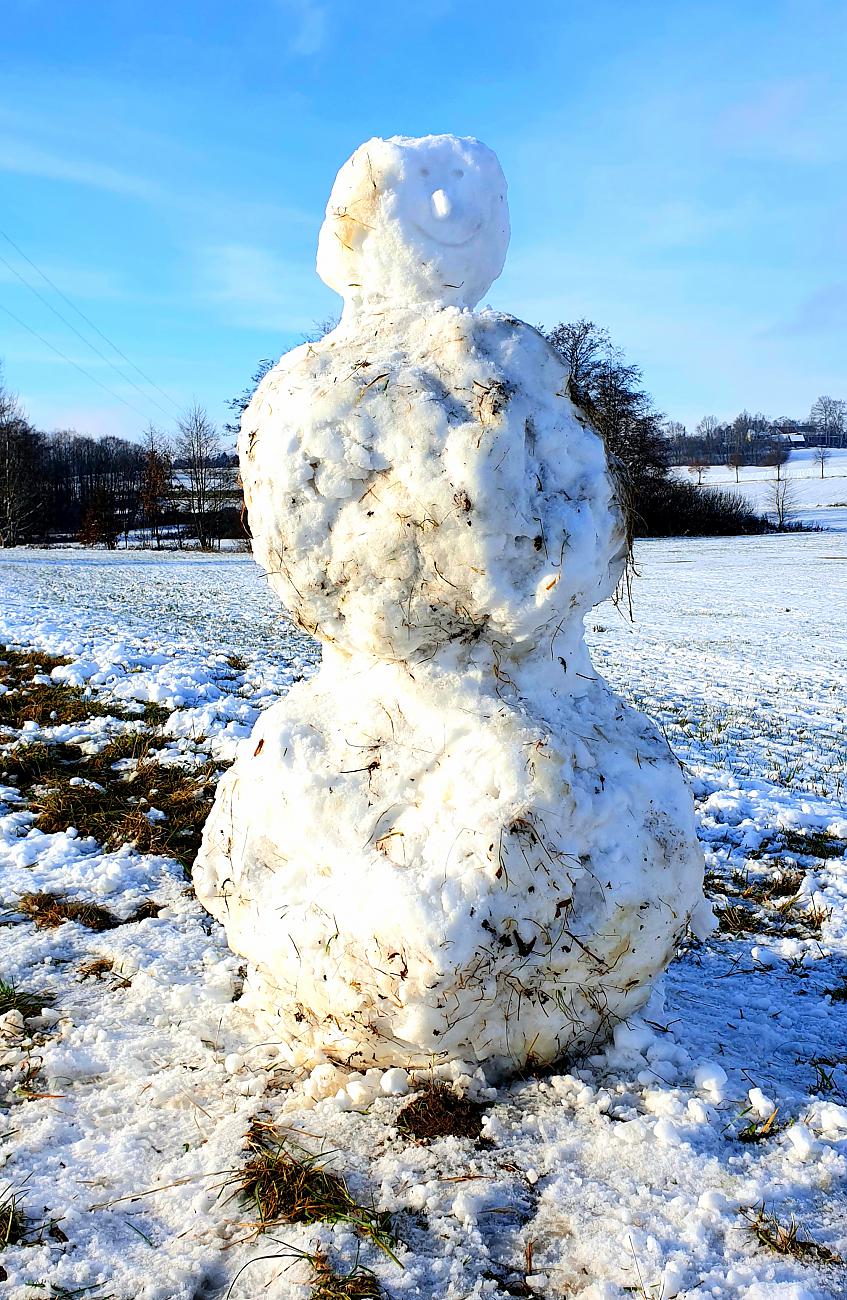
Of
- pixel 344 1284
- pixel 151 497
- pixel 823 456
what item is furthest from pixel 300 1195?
pixel 823 456

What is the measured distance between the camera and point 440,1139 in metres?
2.49

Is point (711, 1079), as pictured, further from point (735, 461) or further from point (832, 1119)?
point (735, 461)

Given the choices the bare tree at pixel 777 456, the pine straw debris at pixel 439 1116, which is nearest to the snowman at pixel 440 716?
the pine straw debris at pixel 439 1116

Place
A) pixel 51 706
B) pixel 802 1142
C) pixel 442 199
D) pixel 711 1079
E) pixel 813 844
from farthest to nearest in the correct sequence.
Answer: pixel 51 706 < pixel 813 844 < pixel 442 199 < pixel 711 1079 < pixel 802 1142

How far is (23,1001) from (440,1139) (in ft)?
5.94

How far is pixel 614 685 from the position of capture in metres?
10.6

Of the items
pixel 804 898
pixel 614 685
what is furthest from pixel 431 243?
pixel 614 685

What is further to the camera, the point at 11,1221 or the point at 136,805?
the point at 136,805

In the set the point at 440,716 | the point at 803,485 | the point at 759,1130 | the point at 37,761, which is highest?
the point at 803,485

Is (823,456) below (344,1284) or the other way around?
the other way around

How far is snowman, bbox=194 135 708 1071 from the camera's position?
8.43 feet

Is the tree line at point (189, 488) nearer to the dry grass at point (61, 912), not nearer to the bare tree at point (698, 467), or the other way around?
the bare tree at point (698, 467)

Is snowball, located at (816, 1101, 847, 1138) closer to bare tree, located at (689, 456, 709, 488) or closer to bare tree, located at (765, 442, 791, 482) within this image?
bare tree, located at (689, 456, 709, 488)

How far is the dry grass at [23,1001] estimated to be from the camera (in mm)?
3307
